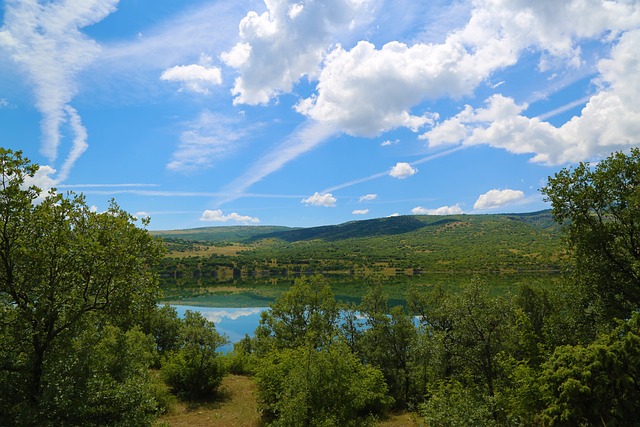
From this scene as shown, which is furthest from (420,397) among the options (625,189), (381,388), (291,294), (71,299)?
(71,299)

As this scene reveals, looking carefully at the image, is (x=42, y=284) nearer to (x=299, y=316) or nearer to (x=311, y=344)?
(x=311, y=344)

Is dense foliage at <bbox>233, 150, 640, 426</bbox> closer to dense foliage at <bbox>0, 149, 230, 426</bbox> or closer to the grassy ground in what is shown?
the grassy ground

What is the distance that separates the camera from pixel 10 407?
12.2m

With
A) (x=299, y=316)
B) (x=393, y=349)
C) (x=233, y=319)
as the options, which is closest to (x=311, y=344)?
(x=393, y=349)

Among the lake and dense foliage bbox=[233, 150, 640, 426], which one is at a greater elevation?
dense foliage bbox=[233, 150, 640, 426]

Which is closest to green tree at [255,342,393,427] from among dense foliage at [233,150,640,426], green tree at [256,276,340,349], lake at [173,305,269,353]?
dense foliage at [233,150,640,426]

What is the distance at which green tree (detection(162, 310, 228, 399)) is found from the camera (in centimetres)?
3081

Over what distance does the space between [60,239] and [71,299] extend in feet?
7.58

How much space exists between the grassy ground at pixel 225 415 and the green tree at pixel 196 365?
165 cm

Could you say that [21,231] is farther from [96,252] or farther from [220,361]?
[220,361]

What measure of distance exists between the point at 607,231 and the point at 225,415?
28930mm

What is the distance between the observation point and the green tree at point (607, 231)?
1923 cm

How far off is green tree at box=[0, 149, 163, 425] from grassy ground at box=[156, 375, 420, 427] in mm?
13001

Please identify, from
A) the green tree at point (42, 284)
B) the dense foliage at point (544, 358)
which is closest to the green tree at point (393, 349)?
Answer: the dense foliage at point (544, 358)
